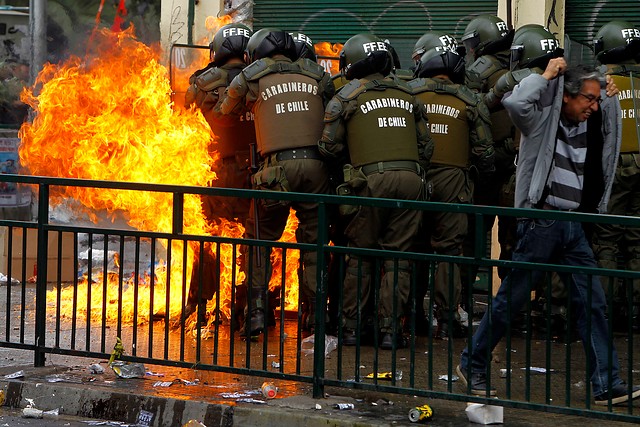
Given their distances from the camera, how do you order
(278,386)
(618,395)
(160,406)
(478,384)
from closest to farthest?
(618,395) < (478,384) < (160,406) < (278,386)

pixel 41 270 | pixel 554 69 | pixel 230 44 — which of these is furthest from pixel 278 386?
pixel 230 44

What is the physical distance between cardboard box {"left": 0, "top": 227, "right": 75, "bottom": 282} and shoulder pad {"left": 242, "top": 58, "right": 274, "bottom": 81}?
174 centimetres

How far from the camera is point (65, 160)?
32.9 ft

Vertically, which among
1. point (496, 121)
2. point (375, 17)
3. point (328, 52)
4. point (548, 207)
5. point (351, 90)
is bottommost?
point (548, 207)

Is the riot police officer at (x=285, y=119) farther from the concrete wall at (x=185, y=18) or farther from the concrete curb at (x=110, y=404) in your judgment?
the concrete wall at (x=185, y=18)

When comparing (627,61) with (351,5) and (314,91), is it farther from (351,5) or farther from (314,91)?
(351,5)

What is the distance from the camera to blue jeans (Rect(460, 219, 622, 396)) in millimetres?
6352

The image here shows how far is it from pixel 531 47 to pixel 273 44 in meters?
1.97

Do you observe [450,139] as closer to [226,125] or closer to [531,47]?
[531,47]

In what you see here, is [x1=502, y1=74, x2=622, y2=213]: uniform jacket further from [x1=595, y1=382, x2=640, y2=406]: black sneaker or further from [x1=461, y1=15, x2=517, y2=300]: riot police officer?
[x1=461, y1=15, x2=517, y2=300]: riot police officer

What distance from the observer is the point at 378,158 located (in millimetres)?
8570

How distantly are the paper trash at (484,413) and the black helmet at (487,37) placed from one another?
14.2 feet

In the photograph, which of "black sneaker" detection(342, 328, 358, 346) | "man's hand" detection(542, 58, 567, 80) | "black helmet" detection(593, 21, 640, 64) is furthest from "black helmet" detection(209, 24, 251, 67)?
"man's hand" detection(542, 58, 567, 80)

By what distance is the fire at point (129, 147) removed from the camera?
9664 millimetres
